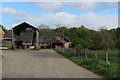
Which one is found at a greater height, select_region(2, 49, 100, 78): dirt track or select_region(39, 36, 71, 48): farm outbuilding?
select_region(39, 36, 71, 48): farm outbuilding

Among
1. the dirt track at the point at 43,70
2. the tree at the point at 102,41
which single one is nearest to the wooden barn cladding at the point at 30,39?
the tree at the point at 102,41

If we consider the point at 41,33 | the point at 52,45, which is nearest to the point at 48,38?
the point at 52,45

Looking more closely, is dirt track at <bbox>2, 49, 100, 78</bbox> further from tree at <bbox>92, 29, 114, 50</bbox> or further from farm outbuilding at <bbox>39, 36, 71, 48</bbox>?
farm outbuilding at <bbox>39, 36, 71, 48</bbox>

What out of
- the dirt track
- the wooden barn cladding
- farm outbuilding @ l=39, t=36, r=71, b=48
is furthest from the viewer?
farm outbuilding @ l=39, t=36, r=71, b=48

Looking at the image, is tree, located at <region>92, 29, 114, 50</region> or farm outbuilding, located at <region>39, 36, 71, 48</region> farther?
farm outbuilding, located at <region>39, 36, 71, 48</region>

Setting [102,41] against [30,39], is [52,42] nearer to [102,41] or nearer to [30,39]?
[30,39]

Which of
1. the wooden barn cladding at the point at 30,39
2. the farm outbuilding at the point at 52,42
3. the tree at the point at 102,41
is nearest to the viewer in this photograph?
the wooden barn cladding at the point at 30,39

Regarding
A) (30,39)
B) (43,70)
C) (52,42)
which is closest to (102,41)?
(52,42)

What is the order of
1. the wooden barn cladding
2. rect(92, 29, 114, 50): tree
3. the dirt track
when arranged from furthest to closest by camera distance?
rect(92, 29, 114, 50): tree
the wooden barn cladding
the dirt track

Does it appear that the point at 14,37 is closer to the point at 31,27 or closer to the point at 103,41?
the point at 31,27

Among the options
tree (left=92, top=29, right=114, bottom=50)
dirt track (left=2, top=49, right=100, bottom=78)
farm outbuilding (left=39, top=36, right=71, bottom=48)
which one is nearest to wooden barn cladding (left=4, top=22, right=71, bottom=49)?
farm outbuilding (left=39, top=36, right=71, bottom=48)

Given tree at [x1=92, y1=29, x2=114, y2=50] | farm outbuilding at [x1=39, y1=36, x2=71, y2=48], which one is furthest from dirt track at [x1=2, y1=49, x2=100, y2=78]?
farm outbuilding at [x1=39, y1=36, x2=71, y2=48]

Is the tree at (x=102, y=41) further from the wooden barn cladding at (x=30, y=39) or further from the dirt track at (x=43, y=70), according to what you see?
the dirt track at (x=43, y=70)

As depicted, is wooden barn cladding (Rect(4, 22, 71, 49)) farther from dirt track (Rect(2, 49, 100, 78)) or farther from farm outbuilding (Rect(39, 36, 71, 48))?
dirt track (Rect(2, 49, 100, 78))
